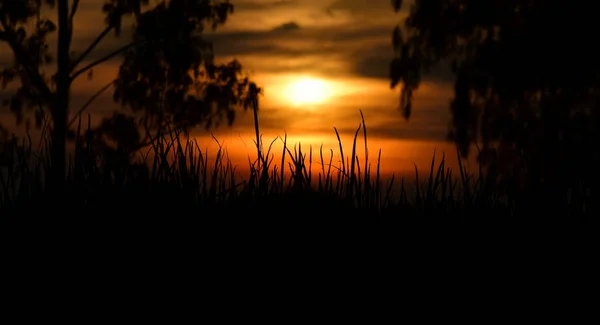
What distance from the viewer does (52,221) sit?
397 cm

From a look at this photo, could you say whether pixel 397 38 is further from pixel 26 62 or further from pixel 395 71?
pixel 26 62

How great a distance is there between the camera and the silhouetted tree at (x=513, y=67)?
15.5m

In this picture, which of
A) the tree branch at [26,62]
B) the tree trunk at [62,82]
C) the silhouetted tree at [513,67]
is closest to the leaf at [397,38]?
the silhouetted tree at [513,67]

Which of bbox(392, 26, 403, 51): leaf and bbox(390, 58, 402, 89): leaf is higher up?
bbox(392, 26, 403, 51): leaf

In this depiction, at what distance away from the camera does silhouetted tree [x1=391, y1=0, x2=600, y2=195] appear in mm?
15477

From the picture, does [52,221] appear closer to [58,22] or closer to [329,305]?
[329,305]

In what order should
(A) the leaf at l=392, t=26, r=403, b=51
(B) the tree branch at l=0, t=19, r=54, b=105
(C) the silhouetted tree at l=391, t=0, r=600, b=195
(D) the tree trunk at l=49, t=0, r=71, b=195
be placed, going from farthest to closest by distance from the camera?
1. (B) the tree branch at l=0, t=19, r=54, b=105
2. (D) the tree trunk at l=49, t=0, r=71, b=195
3. (A) the leaf at l=392, t=26, r=403, b=51
4. (C) the silhouetted tree at l=391, t=0, r=600, b=195

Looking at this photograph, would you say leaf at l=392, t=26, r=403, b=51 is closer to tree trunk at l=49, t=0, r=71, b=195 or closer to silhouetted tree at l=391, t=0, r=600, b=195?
silhouetted tree at l=391, t=0, r=600, b=195

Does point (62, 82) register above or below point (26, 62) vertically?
below

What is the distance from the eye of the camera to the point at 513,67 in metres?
15.8

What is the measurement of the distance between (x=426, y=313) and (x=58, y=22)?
19695 mm

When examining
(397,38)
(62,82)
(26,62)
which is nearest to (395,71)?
(397,38)

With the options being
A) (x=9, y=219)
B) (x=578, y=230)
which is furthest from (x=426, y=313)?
(x=9, y=219)

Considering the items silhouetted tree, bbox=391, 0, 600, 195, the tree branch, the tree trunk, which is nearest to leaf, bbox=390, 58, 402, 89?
silhouetted tree, bbox=391, 0, 600, 195
